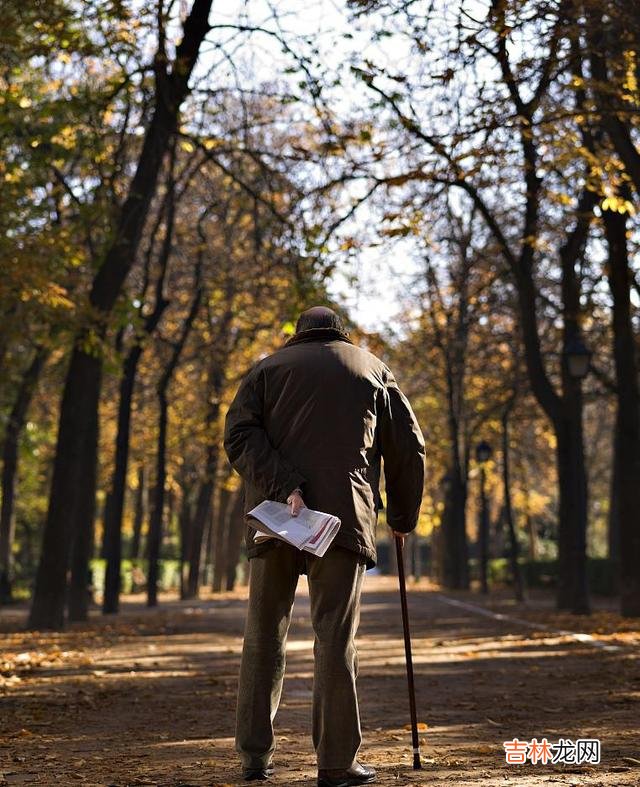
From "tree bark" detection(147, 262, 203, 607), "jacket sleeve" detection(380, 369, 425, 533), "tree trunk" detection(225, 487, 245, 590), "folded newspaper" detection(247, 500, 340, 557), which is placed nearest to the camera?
"folded newspaper" detection(247, 500, 340, 557)

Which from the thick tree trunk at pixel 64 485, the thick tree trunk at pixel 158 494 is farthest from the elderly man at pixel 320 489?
the thick tree trunk at pixel 158 494

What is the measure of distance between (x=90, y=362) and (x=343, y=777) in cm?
1330

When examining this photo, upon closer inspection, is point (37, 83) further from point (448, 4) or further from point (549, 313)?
point (549, 313)

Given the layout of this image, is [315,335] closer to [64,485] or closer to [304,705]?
[304,705]

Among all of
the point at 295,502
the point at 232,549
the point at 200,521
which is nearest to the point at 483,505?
the point at 200,521

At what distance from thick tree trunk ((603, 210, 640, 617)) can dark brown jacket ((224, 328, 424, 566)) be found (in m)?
14.0

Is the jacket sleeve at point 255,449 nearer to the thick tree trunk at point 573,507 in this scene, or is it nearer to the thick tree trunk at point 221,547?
the thick tree trunk at point 573,507

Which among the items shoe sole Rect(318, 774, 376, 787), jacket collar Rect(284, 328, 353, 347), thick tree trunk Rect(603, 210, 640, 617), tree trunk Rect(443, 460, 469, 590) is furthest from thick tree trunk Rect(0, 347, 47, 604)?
shoe sole Rect(318, 774, 376, 787)

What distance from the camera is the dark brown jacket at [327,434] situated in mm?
6012

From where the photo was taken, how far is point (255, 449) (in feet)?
19.9

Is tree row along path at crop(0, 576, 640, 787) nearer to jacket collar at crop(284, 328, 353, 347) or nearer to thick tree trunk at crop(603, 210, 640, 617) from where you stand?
thick tree trunk at crop(603, 210, 640, 617)

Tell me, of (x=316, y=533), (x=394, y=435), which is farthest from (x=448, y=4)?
(x=316, y=533)

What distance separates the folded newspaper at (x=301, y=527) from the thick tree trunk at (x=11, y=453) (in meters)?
19.8

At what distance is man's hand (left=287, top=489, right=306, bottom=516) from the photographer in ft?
19.3
